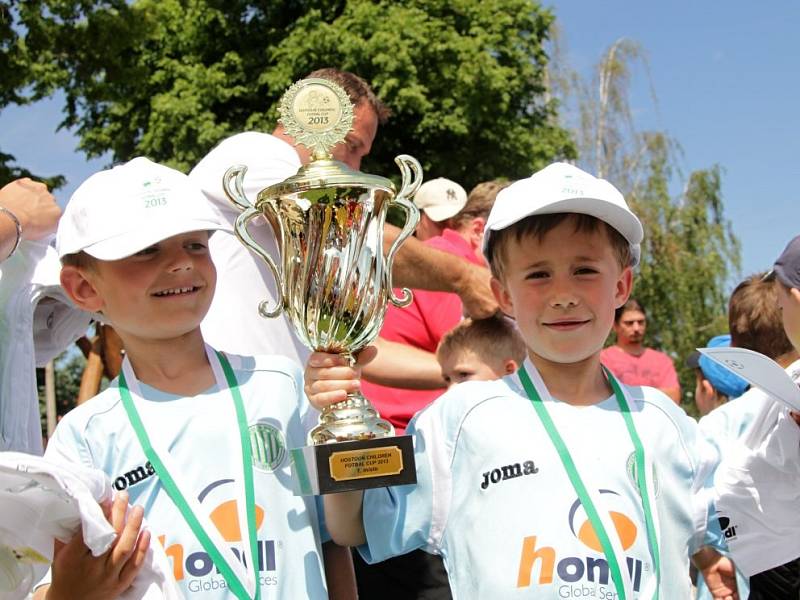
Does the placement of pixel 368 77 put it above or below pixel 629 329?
above

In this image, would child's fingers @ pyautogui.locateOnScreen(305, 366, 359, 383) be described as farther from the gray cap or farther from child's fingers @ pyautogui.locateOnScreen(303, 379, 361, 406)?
the gray cap

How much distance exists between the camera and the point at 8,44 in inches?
504

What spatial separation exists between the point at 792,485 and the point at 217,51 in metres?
18.4

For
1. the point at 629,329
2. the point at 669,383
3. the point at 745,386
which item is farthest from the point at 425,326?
the point at 629,329

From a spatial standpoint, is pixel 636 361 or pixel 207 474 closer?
pixel 207 474

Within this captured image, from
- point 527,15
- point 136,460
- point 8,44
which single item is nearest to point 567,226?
point 136,460

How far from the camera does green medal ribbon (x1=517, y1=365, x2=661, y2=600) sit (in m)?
2.23

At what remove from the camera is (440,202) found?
198 inches

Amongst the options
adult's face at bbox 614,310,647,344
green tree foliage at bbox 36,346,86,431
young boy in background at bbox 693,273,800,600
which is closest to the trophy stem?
young boy in background at bbox 693,273,800,600

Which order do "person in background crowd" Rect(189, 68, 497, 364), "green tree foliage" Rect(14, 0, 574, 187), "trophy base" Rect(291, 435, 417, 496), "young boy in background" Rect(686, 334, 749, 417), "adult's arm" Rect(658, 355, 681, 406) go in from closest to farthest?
"trophy base" Rect(291, 435, 417, 496) → "person in background crowd" Rect(189, 68, 497, 364) → "young boy in background" Rect(686, 334, 749, 417) → "adult's arm" Rect(658, 355, 681, 406) → "green tree foliage" Rect(14, 0, 574, 187)

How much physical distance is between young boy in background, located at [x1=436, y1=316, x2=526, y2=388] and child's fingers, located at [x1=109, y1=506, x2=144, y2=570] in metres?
1.77

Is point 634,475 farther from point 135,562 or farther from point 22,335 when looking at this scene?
point 22,335

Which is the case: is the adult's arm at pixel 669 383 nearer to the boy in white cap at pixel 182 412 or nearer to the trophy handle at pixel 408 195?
the trophy handle at pixel 408 195

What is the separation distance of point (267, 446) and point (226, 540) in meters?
0.25
